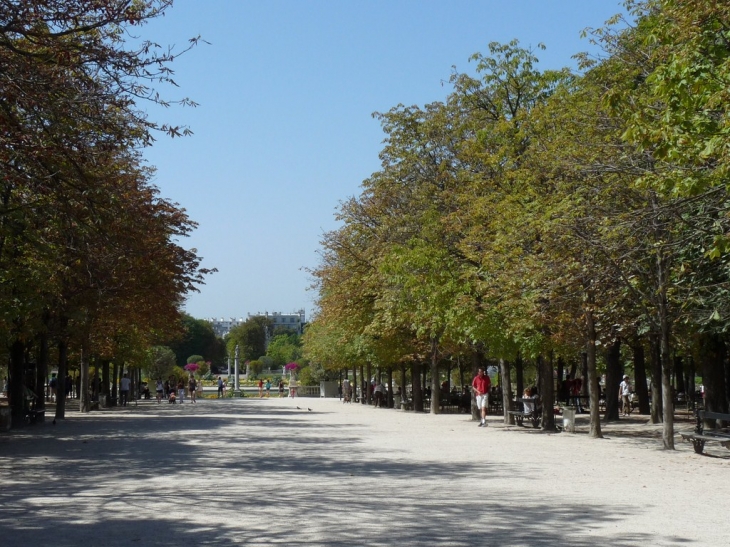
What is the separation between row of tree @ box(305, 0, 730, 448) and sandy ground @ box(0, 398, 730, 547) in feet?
10.7

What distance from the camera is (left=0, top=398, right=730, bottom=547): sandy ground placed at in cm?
953

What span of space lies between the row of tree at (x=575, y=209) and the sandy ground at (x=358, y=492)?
3.27m

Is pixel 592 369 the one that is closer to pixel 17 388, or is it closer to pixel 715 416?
pixel 715 416

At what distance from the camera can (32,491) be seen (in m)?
13.3

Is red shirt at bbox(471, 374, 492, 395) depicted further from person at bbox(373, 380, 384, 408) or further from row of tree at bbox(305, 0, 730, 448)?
person at bbox(373, 380, 384, 408)

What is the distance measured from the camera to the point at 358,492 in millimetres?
12969

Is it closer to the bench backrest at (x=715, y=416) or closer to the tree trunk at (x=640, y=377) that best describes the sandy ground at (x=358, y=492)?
the bench backrest at (x=715, y=416)

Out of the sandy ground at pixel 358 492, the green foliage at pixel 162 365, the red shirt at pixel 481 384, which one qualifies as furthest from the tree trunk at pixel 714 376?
the green foliage at pixel 162 365

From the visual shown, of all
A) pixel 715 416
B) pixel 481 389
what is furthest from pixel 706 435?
pixel 481 389

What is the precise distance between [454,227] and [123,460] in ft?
44.6

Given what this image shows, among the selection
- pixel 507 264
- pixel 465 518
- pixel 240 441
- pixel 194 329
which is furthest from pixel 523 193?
pixel 194 329

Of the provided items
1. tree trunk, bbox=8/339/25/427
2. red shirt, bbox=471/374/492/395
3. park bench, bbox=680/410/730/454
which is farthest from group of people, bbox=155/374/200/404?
park bench, bbox=680/410/730/454

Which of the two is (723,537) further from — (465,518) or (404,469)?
(404,469)

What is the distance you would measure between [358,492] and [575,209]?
8358 millimetres
